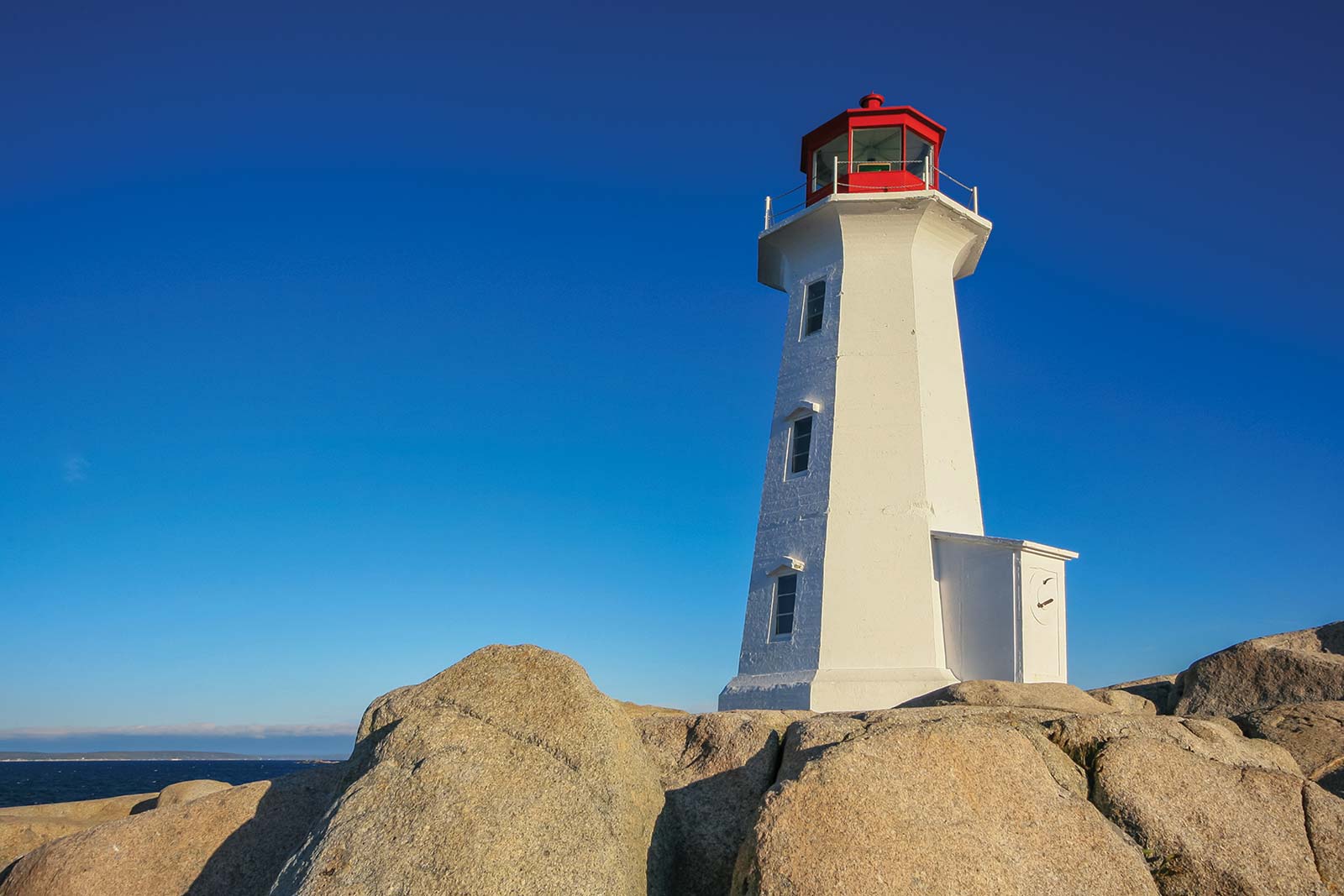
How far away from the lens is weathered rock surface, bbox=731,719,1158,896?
19.9 ft

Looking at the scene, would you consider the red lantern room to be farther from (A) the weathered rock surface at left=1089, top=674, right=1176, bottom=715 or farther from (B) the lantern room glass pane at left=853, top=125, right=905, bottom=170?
(A) the weathered rock surface at left=1089, top=674, right=1176, bottom=715

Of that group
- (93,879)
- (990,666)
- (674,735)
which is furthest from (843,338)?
(93,879)

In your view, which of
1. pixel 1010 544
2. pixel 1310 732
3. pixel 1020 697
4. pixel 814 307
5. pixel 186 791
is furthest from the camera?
pixel 814 307

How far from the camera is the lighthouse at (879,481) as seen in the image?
16.8 metres

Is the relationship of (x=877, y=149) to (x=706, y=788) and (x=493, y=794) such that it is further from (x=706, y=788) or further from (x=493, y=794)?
(x=493, y=794)

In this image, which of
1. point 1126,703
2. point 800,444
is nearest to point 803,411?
point 800,444

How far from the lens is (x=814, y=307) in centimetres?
2009

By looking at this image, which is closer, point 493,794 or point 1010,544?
point 493,794

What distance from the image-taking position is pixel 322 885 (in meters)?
6.48

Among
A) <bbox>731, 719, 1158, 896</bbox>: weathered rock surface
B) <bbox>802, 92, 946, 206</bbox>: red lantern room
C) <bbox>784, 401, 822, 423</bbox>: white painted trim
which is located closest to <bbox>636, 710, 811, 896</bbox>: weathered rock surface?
<bbox>731, 719, 1158, 896</bbox>: weathered rock surface

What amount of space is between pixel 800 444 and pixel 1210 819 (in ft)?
40.5

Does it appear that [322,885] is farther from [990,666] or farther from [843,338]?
[843,338]

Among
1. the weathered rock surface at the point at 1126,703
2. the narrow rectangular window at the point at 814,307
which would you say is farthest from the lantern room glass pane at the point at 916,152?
the weathered rock surface at the point at 1126,703

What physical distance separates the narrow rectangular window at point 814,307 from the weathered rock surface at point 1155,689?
8.25 m
